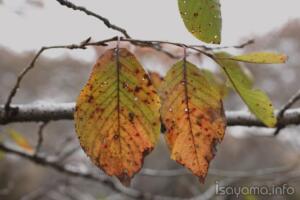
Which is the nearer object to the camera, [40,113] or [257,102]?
[257,102]

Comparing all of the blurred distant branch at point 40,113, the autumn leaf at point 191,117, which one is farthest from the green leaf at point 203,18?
the blurred distant branch at point 40,113

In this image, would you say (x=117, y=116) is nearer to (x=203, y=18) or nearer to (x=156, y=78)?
(x=203, y=18)

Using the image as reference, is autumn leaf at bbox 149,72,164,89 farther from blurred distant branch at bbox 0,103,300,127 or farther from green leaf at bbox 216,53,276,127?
green leaf at bbox 216,53,276,127

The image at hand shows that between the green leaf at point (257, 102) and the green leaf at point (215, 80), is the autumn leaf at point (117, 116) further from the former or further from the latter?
the green leaf at point (215, 80)

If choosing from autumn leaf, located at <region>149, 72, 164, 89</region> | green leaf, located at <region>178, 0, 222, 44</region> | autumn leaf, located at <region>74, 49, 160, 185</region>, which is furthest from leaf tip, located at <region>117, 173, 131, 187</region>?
autumn leaf, located at <region>149, 72, 164, 89</region>

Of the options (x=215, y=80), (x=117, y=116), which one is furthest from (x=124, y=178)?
(x=215, y=80)

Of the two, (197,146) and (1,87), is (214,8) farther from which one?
(1,87)

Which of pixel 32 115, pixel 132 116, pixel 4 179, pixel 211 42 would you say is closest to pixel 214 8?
pixel 211 42
